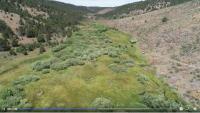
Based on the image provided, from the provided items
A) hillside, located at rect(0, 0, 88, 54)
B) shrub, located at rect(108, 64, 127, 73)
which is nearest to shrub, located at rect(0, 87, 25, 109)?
shrub, located at rect(108, 64, 127, 73)

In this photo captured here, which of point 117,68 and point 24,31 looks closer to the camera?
point 117,68

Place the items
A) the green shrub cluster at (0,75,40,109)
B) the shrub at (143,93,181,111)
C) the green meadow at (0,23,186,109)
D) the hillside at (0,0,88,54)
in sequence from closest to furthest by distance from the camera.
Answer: the green shrub cluster at (0,75,40,109), the green meadow at (0,23,186,109), the shrub at (143,93,181,111), the hillside at (0,0,88,54)

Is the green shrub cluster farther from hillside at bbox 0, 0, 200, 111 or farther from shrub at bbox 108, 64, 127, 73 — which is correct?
shrub at bbox 108, 64, 127, 73

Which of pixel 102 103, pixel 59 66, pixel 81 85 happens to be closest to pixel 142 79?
pixel 81 85

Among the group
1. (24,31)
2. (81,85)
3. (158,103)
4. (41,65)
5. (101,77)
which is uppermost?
(41,65)

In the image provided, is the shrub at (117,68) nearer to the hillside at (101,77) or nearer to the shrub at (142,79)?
the hillside at (101,77)

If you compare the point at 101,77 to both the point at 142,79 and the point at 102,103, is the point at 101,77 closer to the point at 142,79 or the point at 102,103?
the point at 142,79
